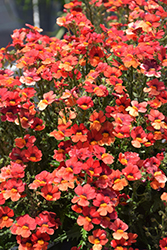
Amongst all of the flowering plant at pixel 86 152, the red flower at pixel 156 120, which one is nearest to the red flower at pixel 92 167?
the flowering plant at pixel 86 152

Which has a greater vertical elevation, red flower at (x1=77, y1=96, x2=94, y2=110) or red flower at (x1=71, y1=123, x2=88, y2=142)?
red flower at (x1=77, y1=96, x2=94, y2=110)

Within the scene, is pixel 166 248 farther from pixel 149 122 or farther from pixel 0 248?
pixel 0 248

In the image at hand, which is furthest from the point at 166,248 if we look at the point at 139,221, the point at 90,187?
the point at 90,187

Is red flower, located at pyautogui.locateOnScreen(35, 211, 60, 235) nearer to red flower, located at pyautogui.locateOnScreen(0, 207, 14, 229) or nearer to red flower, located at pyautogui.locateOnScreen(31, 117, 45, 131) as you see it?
red flower, located at pyautogui.locateOnScreen(0, 207, 14, 229)

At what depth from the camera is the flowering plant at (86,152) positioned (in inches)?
54.1

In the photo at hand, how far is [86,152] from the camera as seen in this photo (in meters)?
1.39

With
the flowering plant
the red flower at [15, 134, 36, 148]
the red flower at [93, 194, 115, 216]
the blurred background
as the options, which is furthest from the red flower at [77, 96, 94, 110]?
the blurred background

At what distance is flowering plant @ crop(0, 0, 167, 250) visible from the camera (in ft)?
4.51

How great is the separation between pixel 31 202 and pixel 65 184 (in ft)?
0.90

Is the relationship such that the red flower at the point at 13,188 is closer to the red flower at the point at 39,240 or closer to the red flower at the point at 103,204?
the red flower at the point at 39,240

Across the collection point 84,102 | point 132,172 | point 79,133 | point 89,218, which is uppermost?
point 84,102

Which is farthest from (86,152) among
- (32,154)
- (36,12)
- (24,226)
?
(36,12)

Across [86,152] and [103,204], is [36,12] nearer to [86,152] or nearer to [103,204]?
[86,152]

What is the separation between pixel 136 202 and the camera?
1.67 metres
